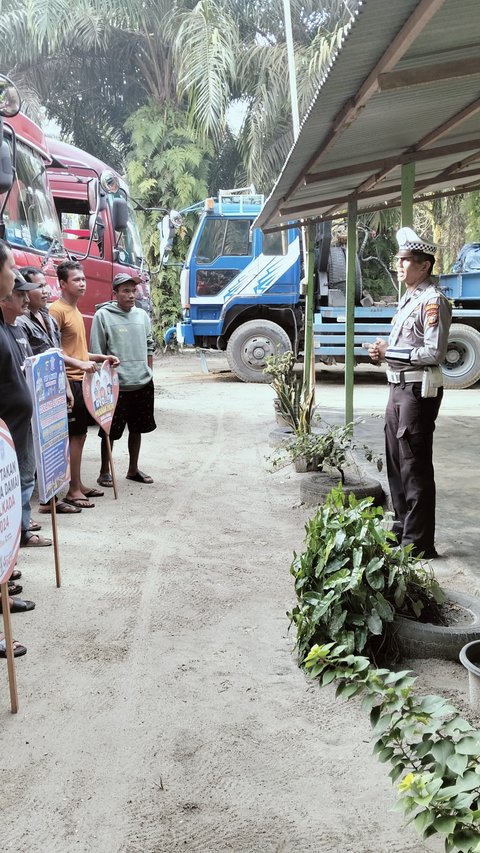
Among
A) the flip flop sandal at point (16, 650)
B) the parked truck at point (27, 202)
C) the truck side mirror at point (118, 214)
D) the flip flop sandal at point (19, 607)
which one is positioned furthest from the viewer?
the truck side mirror at point (118, 214)

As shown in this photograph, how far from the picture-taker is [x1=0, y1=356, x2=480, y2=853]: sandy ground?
2.03 meters

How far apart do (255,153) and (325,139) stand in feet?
53.7

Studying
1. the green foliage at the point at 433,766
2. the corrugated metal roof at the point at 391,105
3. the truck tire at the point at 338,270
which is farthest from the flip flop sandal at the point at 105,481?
the truck tire at the point at 338,270

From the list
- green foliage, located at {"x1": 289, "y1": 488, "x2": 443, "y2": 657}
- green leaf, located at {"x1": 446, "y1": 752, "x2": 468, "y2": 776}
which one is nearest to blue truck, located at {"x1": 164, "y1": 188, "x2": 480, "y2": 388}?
green foliage, located at {"x1": 289, "y1": 488, "x2": 443, "y2": 657}

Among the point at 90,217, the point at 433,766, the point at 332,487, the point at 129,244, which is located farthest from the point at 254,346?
the point at 433,766

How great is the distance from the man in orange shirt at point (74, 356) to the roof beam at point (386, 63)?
1.87 meters

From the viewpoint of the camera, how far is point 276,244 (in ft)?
40.7

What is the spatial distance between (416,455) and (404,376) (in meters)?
0.39

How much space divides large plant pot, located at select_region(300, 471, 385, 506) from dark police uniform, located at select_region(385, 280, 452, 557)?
3.26ft

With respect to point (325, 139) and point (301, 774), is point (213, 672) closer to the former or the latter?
point (301, 774)

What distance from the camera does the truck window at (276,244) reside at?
12336mm

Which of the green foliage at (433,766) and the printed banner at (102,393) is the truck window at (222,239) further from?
the green foliage at (433,766)

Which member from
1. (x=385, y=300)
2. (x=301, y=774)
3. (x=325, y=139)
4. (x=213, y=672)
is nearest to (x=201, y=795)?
(x=301, y=774)

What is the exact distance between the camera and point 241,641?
10.4 ft
